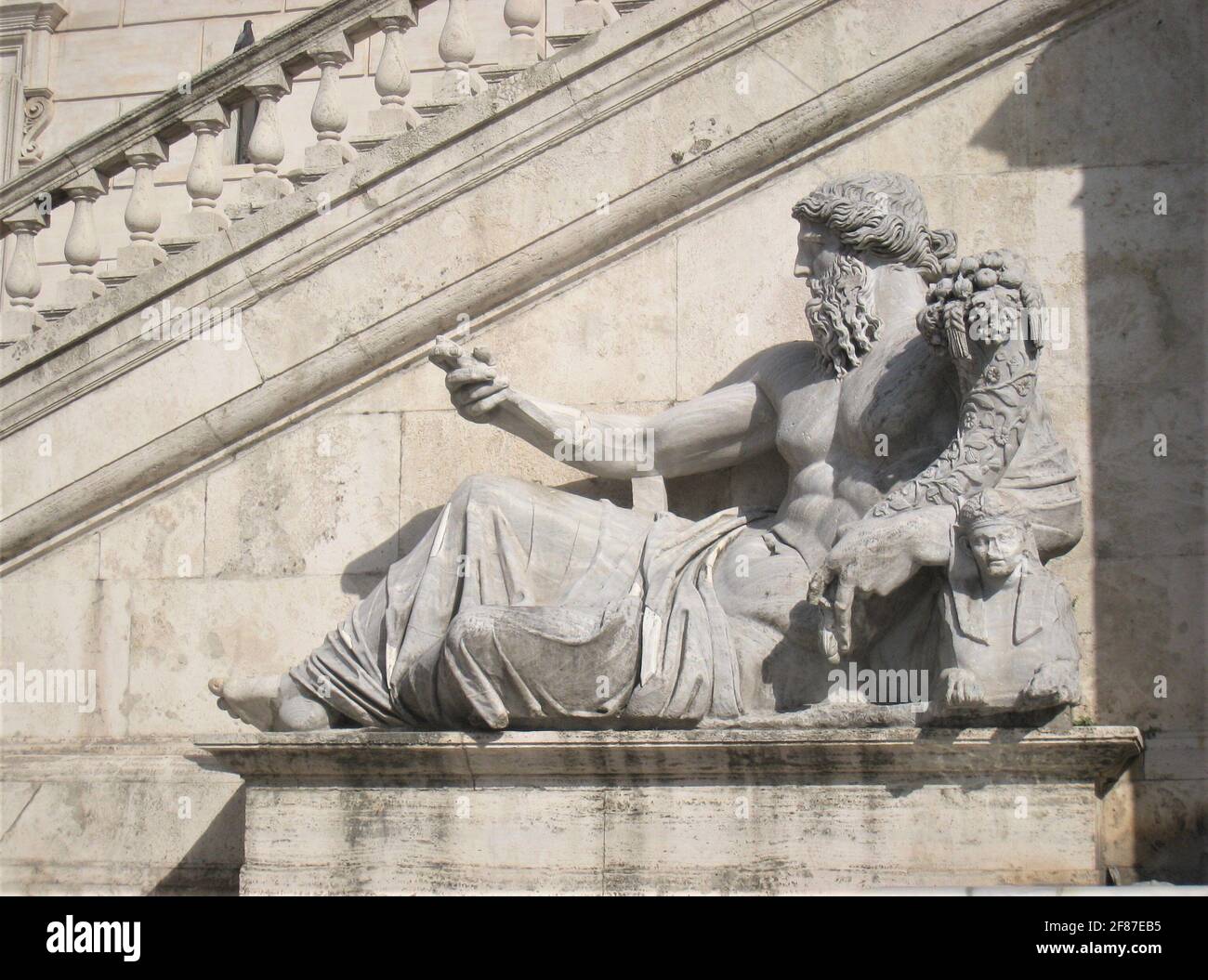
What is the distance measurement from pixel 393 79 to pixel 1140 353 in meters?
3.35

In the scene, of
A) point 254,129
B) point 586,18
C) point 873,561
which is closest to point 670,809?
point 873,561

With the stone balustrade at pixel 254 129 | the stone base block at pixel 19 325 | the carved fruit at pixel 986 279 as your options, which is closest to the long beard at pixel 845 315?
the carved fruit at pixel 986 279

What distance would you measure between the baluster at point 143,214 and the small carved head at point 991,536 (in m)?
4.19

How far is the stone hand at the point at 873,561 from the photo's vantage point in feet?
25.5

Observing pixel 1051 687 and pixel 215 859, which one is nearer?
pixel 1051 687

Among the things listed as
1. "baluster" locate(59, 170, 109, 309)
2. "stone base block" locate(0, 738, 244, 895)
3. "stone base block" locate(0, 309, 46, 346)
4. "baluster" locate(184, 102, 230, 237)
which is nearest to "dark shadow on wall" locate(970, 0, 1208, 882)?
"baluster" locate(184, 102, 230, 237)

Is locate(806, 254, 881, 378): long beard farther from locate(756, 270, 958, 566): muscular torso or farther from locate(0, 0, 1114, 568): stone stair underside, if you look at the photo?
locate(0, 0, 1114, 568): stone stair underside

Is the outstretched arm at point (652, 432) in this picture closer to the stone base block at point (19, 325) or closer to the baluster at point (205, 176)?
the baluster at point (205, 176)

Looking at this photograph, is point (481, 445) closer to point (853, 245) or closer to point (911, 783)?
point (853, 245)

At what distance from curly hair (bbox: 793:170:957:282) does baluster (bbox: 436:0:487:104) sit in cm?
185

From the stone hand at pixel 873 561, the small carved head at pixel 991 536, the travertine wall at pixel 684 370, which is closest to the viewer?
the small carved head at pixel 991 536

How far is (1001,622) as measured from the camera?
764cm

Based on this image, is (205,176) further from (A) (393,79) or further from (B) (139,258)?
(A) (393,79)

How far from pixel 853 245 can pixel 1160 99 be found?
5.46 ft
